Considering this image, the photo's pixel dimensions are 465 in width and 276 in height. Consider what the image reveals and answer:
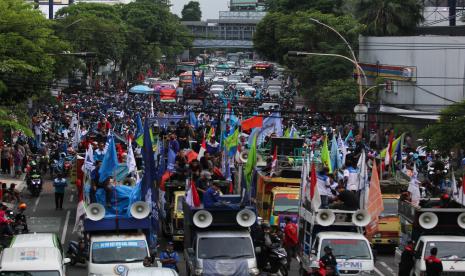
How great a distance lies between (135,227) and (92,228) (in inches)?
36.7

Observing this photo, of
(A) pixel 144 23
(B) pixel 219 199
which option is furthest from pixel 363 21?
(A) pixel 144 23

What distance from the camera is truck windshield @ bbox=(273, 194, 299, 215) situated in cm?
3092

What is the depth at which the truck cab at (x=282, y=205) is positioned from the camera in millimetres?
30828

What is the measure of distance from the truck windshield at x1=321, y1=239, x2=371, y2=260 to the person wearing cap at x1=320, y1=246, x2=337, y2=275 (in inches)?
40.7

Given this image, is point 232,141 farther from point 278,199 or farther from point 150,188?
point 150,188

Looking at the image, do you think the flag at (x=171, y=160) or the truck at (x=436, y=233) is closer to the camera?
the truck at (x=436, y=233)

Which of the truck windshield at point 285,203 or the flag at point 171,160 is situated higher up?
the flag at point 171,160

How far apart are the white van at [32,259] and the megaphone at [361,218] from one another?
660cm

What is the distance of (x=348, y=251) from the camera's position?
24.6 metres

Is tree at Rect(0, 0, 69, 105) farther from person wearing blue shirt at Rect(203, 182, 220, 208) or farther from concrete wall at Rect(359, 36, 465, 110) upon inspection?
concrete wall at Rect(359, 36, 465, 110)

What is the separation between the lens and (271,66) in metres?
156

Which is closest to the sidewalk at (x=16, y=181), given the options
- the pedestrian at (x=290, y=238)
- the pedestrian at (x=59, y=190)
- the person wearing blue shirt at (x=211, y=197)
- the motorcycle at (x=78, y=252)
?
the pedestrian at (x=59, y=190)

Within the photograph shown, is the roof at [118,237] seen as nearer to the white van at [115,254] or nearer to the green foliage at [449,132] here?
the white van at [115,254]

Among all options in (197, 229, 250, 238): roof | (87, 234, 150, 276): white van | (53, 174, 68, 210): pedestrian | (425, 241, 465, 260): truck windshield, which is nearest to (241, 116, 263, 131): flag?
(53, 174, 68, 210): pedestrian
